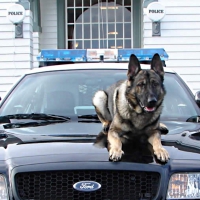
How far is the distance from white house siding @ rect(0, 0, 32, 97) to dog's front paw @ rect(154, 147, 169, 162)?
10734 millimetres

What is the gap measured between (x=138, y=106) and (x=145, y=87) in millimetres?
174

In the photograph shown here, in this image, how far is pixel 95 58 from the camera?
6348mm

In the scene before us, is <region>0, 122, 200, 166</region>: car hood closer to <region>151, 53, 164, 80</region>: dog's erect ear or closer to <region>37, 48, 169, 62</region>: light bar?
<region>151, 53, 164, 80</region>: dog's erect ear

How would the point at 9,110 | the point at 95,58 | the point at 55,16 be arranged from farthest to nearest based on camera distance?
1. the point at 55,16
2. the point at 95,58
3. the point at 9,110

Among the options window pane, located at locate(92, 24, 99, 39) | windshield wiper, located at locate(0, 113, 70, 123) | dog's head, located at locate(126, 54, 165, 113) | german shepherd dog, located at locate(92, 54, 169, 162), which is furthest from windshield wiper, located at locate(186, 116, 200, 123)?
window pane, located at locate(92, 24, 99, 39)

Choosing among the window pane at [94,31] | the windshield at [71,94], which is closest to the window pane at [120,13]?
the window pane at [94,31]

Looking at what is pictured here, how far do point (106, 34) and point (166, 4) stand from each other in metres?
2.16

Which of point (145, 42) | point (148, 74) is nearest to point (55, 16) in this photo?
point (145, 42)

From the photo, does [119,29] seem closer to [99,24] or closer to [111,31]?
[111,31]

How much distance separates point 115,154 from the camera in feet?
7.88

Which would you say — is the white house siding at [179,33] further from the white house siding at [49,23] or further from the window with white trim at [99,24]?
the white house siding at [49,23]

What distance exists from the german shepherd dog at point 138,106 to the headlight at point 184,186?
0.34 metres

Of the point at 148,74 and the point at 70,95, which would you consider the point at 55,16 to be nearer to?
the point at 70,95

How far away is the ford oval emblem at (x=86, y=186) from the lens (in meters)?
2.27
